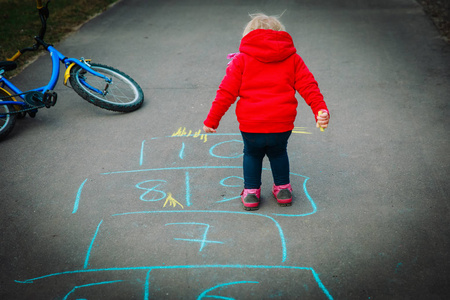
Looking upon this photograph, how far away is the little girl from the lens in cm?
265

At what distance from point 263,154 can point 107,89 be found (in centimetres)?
258

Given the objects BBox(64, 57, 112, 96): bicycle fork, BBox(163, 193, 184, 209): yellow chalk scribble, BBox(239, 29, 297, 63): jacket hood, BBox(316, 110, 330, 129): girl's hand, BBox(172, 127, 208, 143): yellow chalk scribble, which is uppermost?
BBox(239, 29, 297, 63): jacket hood

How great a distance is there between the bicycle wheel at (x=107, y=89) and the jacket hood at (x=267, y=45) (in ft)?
7.78

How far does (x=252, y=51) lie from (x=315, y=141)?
1.65 meters

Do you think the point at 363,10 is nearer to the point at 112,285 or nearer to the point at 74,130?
the point at 74,130

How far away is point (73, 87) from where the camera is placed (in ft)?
Answer: 14.7

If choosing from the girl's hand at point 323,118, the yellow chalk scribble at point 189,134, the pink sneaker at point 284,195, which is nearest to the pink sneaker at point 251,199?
the pink sneaker at point 284,195

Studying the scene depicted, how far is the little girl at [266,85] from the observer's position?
2654 mm

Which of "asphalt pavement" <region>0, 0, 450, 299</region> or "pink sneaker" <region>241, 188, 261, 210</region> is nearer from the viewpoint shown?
"asphalt pavement" <region>0, 0, 450, 299</region>

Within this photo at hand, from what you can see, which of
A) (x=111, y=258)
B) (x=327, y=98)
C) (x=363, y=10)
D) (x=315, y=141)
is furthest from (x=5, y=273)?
(x=363, y=10)

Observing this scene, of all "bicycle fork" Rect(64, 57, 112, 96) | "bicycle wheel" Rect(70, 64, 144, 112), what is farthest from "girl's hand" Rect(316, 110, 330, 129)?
"bicycle fork" Rect(64, 57, 112, 96)

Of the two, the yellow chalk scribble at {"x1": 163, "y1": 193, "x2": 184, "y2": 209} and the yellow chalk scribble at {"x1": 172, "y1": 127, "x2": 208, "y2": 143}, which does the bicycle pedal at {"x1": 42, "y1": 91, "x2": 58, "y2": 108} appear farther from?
the yellow chalk scribble at {"x1": 163, "y1": 193, "x2": 184, "y2": 209}

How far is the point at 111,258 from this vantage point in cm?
268

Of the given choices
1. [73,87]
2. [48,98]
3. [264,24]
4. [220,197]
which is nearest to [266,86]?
[264,24]
